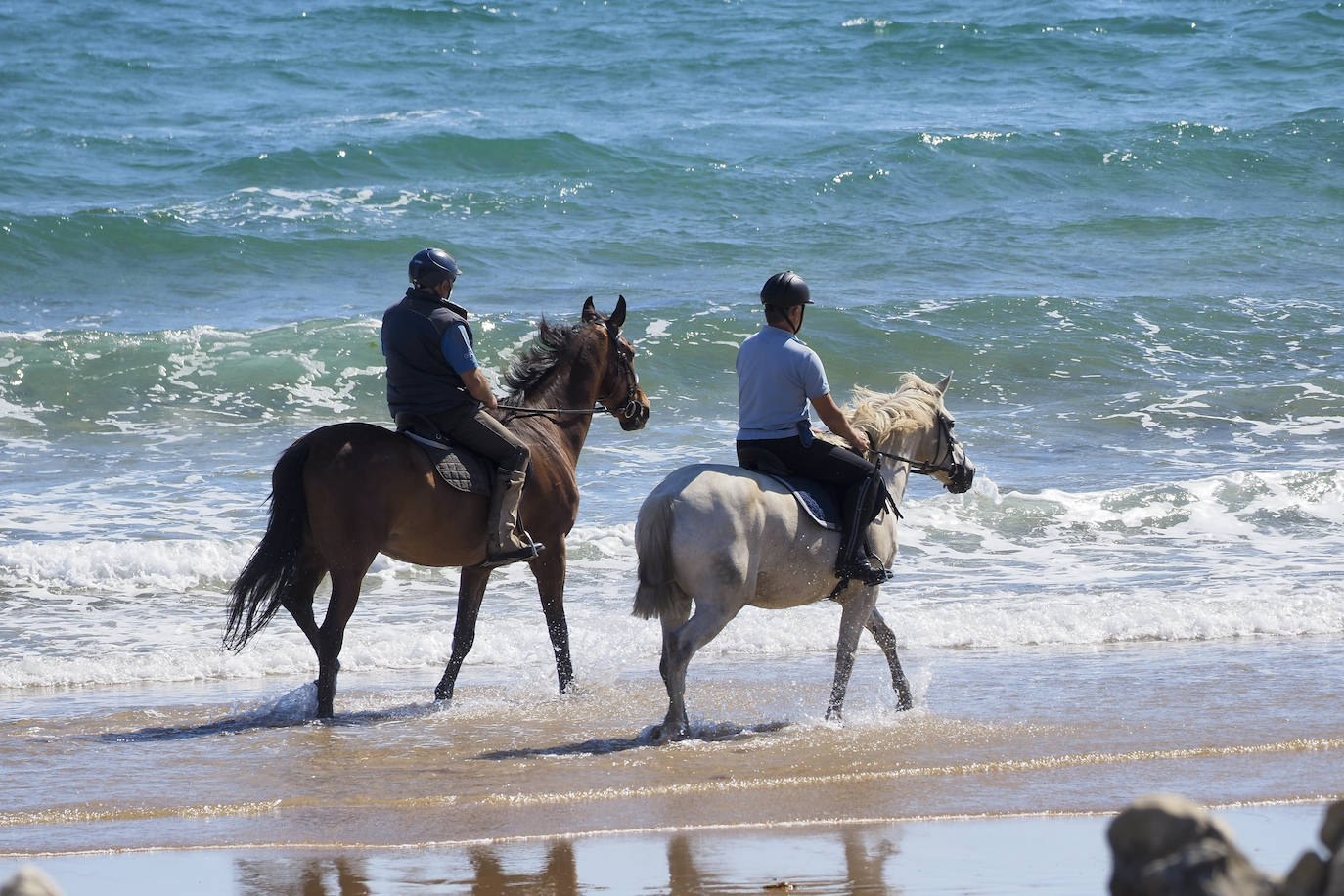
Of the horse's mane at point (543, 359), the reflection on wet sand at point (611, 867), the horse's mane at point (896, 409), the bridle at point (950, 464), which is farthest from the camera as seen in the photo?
the horse's mane at point (543, 359)

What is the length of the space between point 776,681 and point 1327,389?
37.1 ft

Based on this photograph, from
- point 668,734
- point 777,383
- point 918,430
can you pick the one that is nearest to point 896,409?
point 918,430

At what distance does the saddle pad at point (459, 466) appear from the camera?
820 cm

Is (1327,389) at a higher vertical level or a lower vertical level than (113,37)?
lower

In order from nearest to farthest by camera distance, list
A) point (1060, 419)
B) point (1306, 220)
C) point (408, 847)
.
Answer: point (408, 847) → point (1060, 419) → point (1306, 220)

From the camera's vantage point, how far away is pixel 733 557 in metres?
7.03

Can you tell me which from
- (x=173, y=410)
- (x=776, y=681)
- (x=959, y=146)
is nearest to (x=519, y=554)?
(x=776, y=681)

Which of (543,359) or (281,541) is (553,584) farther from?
(281,541)

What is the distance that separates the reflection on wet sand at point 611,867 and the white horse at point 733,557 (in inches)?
58.7

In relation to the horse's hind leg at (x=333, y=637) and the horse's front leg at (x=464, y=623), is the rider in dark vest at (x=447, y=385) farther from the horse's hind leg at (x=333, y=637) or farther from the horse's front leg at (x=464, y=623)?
the horse's hind leg at (x=333, y=637)

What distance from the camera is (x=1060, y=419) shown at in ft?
55.2

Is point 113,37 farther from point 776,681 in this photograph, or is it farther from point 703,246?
point 776,681

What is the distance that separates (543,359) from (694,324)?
10627mm

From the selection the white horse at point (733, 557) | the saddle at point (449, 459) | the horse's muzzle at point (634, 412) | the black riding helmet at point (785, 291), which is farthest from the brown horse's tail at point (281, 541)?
the black riding helmet at point (785, 291)
